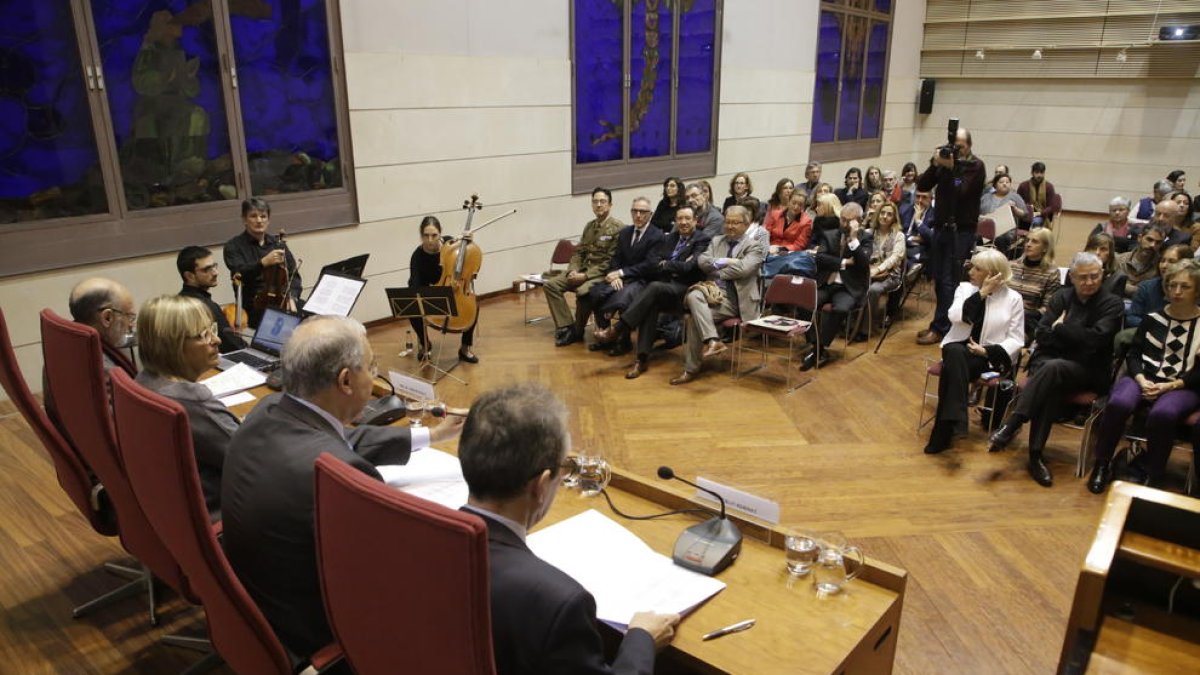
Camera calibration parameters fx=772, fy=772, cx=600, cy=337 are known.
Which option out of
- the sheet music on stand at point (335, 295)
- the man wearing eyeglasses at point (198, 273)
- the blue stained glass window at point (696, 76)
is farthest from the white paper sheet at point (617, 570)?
the blue stained glass window at point (696, 76)

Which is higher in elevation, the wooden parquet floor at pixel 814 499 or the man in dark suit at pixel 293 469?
the man in dark suit at pixel 293 469

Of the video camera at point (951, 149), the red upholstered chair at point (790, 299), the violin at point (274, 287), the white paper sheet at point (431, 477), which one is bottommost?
the red upholstered chair at point (790, 299)

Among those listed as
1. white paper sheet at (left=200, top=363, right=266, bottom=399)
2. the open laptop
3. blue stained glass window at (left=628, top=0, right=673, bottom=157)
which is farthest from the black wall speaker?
white paper sheet at (left=200, top=363, right=266, bottom=399)

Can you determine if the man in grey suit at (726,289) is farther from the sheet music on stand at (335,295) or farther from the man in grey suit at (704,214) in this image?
the sheet music on stand at (335,295)

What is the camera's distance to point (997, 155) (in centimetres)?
1339

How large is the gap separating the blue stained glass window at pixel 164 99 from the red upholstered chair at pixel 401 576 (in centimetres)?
495

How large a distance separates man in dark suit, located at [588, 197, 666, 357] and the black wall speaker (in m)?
9.87

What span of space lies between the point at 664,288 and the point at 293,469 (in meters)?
4.23

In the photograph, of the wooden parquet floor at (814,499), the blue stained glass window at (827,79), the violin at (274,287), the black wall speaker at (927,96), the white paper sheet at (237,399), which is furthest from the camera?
the black wall speaker at (927,96)

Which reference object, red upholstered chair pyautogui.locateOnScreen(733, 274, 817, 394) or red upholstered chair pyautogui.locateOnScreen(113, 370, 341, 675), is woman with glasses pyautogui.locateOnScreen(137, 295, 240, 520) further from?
red upholstered chair pyautogui.locateOnScreen(733, 274, 817, 394)

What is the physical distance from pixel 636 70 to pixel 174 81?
495cm

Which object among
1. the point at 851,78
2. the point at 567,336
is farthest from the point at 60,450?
the point at 851,78

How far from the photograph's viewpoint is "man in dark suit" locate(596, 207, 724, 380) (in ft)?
18.9

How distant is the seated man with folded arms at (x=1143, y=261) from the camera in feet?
17.3
